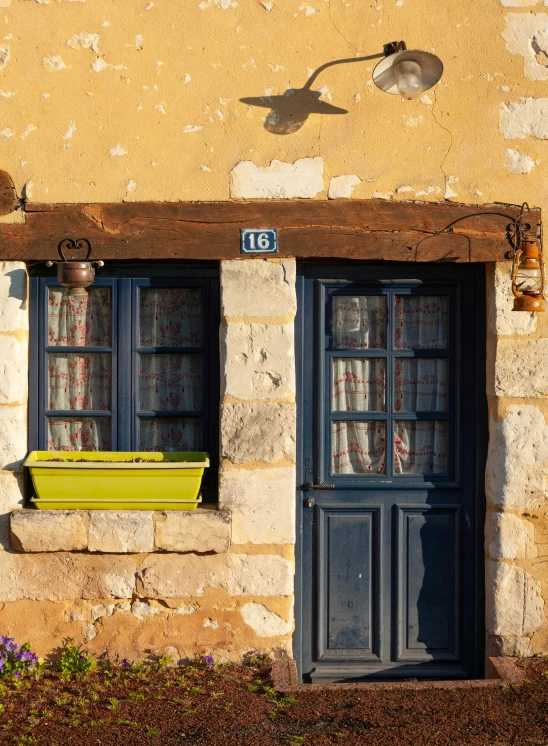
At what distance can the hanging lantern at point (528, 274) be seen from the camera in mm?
4223

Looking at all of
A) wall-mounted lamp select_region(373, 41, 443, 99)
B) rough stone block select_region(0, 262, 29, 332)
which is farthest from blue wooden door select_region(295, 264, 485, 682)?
rough stone block select_region(0, 262, 29, 332)

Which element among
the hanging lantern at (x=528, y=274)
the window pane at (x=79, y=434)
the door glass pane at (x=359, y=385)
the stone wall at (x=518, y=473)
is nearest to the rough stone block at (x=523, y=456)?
the stone wall at (x=518, y=473)

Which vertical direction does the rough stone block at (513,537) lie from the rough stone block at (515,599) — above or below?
above

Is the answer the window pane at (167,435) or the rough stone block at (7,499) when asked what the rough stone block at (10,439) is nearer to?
the rough stone block at (7,499)

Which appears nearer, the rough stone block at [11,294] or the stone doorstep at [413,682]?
the stone doorstep at [413,682]

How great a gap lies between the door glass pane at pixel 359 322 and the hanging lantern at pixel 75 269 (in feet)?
4.28

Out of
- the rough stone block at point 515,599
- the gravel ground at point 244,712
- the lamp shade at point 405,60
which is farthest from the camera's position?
the rough stone block at point 515,599

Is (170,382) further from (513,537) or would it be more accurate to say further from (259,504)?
(513,537)

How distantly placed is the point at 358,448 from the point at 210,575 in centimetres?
104

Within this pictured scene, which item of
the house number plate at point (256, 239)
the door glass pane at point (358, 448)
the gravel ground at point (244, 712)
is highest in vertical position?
the house number plate at point (256, 239)

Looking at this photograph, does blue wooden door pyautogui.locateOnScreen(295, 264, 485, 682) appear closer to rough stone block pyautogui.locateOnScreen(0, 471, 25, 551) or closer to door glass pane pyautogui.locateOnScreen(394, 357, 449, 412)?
door glass pane pyautogui.locateOnScreen(394, 357, 449, 412)

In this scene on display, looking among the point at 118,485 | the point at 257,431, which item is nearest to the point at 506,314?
the point at 257,431

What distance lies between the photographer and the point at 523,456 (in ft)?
14.6

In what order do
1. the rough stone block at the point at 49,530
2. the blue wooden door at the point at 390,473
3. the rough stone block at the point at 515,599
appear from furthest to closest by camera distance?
the blue wooden door at the point at 390,473 < the rough stone block at the point at 515,599 < the rough stone block at the point at 49,530
